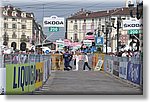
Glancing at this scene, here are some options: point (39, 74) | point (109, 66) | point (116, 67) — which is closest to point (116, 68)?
point (116, 67)

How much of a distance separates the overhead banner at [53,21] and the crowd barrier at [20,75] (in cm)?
104

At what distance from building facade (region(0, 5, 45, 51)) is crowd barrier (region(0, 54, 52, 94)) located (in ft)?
1.32

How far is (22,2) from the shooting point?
39.2 ft

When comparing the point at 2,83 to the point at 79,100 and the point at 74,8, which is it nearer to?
the point at 79,100

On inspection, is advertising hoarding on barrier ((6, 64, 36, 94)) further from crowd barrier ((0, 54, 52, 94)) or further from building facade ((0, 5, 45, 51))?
building facade ((0, 5, 45, 51))

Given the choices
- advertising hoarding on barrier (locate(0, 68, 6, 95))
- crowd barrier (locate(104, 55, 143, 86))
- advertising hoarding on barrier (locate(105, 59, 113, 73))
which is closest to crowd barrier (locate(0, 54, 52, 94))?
advertising hoarding on barrier (locate(0, 68, 6, 95))

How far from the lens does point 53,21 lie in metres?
12.3

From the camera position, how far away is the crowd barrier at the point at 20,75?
11.0m

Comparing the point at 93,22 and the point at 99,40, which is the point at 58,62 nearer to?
the point at 99,40

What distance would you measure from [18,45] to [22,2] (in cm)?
137

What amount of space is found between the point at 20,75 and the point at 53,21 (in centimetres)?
174

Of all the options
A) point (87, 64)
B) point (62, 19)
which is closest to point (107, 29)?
point (62, 19)

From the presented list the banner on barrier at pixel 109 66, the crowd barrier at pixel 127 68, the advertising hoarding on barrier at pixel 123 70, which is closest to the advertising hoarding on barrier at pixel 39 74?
the crowd barrier at pixel 127 68

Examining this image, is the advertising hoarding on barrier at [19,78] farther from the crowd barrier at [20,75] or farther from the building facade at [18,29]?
the building facade at [18,29]
